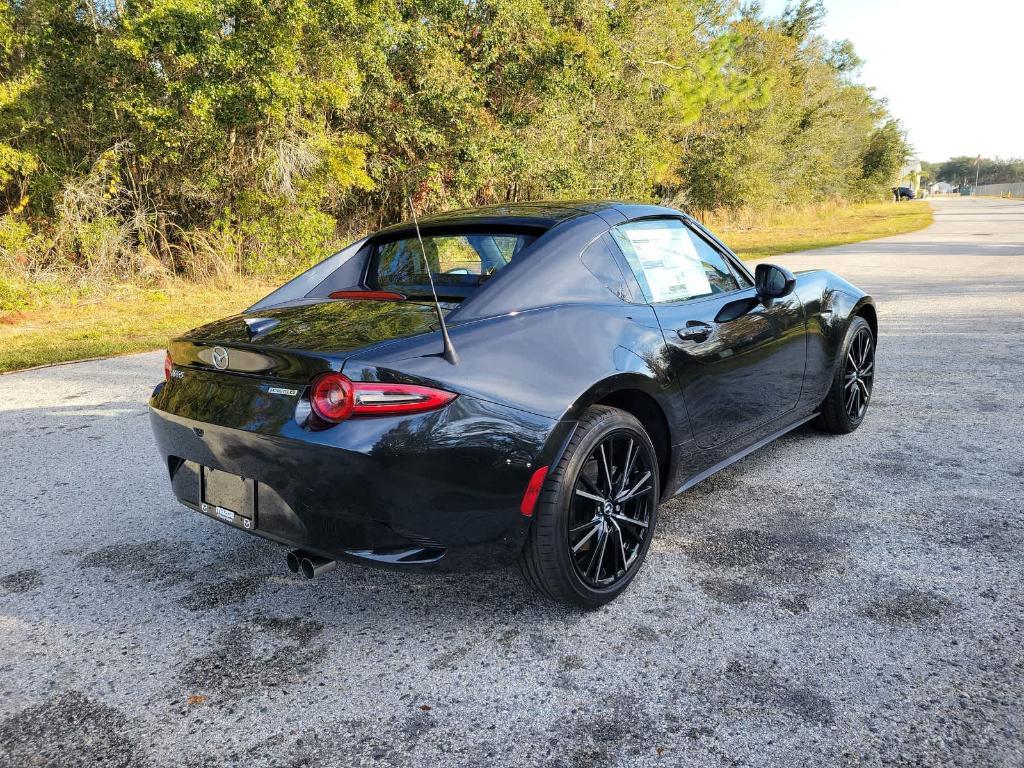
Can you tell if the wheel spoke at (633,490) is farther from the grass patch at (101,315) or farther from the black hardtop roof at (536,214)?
the grass patch at (101,315)

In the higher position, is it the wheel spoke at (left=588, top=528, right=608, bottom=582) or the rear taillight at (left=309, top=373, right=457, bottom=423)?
the rear taillight at (left=309, top=373, right=457, bottom=423)

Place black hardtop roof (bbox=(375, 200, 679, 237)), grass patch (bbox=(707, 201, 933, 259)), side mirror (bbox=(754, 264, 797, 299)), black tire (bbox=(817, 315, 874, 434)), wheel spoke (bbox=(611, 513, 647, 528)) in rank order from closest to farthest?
wheel spoke (bbox=(611, 513, 647, 528)) < black hardtop roof (bbox=(375, 200, 679, 237)) < side mirror (bbox=(754, 264, 797, 299)) < black tire (bbox=(817, 315, 874, 434)) < grass patch (bbox=(707, 201, 933, 259))

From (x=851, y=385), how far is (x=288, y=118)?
11440mm

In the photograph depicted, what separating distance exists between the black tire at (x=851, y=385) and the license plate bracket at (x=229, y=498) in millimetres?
3387

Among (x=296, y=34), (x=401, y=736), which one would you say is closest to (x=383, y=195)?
(x=296, y=34)

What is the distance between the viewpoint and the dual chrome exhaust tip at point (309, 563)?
249 centimetres

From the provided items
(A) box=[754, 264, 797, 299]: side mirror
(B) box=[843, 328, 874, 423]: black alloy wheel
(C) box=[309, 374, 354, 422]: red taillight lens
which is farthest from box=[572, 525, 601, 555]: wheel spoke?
(B) box=[843, 328, 874, 423]: black alloy wheel

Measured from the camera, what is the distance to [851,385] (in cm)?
472

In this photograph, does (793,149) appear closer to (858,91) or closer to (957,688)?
(858,91)

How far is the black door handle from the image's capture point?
3127 mm

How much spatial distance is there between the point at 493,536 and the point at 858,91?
5918cm

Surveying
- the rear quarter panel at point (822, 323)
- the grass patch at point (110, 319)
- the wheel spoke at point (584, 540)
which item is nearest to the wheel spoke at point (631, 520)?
the wheel spoke at point (584, 540)

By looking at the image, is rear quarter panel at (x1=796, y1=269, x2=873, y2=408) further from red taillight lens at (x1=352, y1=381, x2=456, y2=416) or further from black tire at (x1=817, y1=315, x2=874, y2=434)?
red taillight lens at (x1=352, y1=381, x2=456, y2=416)

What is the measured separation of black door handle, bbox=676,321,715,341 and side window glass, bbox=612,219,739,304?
5.9 inches
